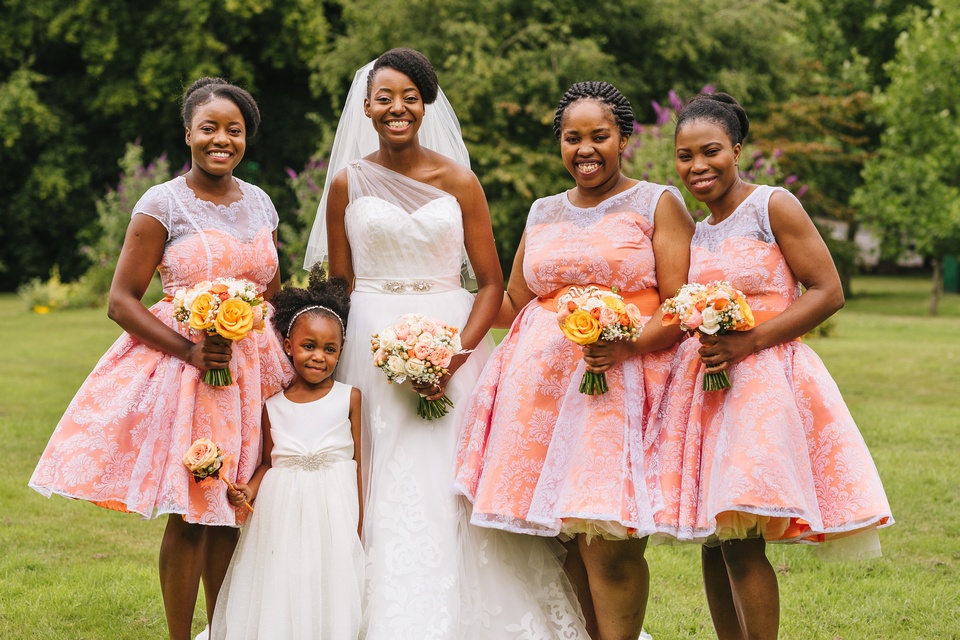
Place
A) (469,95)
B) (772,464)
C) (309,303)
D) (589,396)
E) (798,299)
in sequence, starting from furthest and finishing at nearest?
(469,95) → (309,303) → (589,396) → (798,299) → (772,464)

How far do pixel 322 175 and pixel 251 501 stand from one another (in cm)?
1389

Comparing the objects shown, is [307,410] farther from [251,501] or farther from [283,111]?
[283,111]

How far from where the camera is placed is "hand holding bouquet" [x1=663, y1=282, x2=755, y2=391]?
3.89 m

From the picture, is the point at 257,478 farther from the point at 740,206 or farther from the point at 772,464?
the point at 740,206

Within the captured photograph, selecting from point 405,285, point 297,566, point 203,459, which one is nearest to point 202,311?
point 203,459

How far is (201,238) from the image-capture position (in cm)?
462

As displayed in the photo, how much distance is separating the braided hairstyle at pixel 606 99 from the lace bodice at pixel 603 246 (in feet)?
0.99

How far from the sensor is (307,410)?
4777mm

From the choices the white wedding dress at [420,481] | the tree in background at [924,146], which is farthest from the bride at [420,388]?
the tree in background at [924,146]

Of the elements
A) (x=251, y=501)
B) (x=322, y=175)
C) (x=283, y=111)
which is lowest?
(x=251, y=501)

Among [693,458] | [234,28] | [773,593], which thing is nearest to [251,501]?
[693,458]

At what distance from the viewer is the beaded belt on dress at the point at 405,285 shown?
5043 millimetres

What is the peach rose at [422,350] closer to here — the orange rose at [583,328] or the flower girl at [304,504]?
the flower girl at [304,504]

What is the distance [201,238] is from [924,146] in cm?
2345
